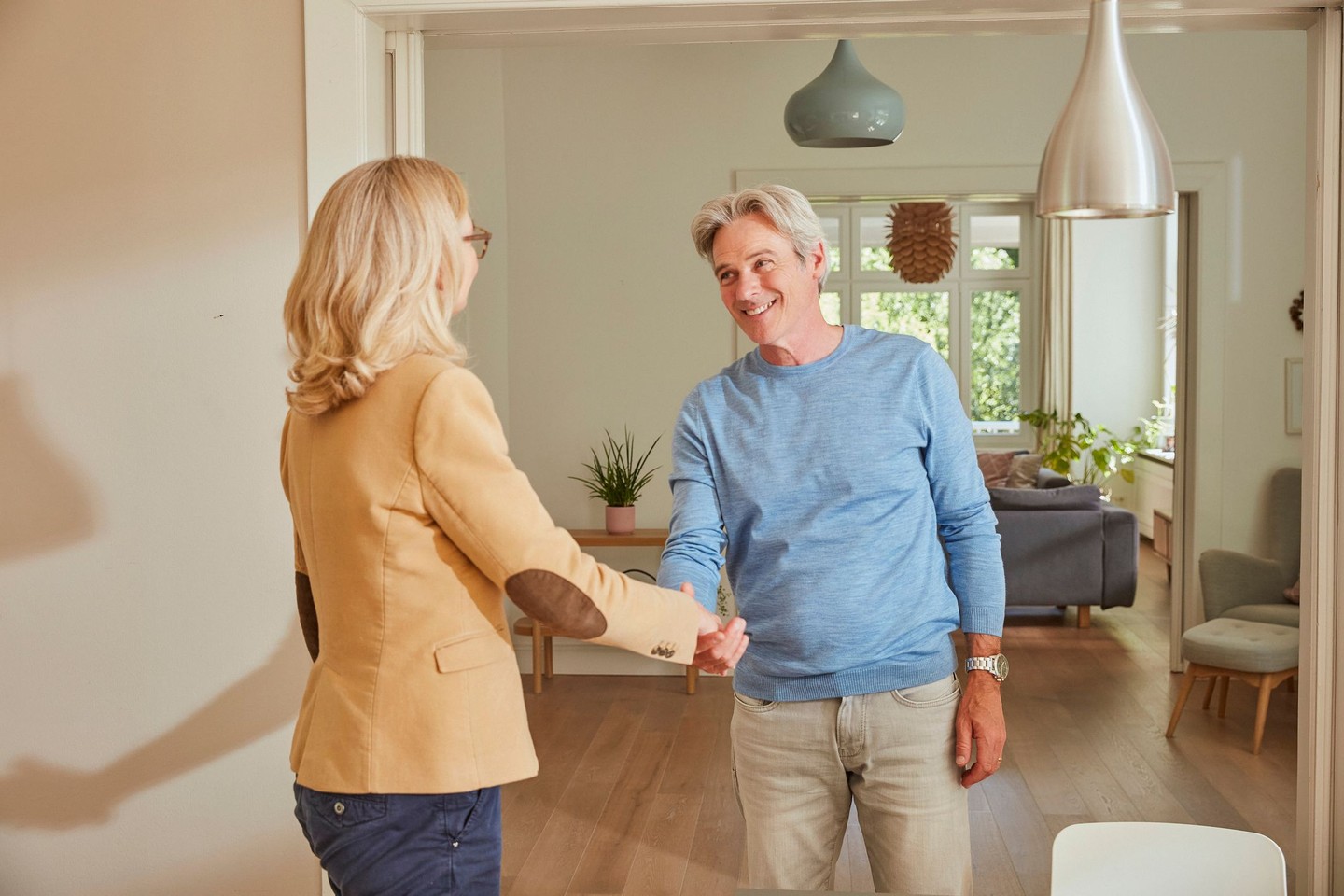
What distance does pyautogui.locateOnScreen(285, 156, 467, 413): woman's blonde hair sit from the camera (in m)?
1.43

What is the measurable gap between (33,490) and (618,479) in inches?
142

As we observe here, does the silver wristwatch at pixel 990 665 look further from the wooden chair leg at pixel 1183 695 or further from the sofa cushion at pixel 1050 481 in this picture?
→ the sofa cushion at pixel 1050 481

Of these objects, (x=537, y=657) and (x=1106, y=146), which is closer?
(x=1106, y=146)

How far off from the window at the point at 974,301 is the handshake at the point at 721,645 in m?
8.35

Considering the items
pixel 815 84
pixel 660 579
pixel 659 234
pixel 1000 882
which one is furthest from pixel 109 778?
pixel 659 234

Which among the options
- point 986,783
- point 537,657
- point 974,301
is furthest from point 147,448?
point 974,301

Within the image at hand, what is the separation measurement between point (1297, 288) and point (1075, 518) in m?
1.67

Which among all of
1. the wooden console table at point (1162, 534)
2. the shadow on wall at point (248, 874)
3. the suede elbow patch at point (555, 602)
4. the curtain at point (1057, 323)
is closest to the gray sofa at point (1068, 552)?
the wooden console table at point (1162, 534)

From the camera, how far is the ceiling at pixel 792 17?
8.30 ft

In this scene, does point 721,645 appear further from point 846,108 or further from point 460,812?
point 846,108

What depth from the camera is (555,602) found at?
4.88ft

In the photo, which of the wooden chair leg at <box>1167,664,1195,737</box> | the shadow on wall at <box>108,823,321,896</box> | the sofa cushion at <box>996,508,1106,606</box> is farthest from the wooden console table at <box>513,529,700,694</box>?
the shadow on wall at <box>108,823,321,896</box>

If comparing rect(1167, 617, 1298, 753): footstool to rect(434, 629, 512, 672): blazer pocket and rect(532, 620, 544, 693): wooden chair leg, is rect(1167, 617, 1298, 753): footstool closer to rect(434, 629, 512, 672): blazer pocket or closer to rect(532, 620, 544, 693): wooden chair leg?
rect(532, 620, 544, 693): wooden chair leg

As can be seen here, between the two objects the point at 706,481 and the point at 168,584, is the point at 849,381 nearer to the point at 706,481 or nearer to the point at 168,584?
the point at 706,481
